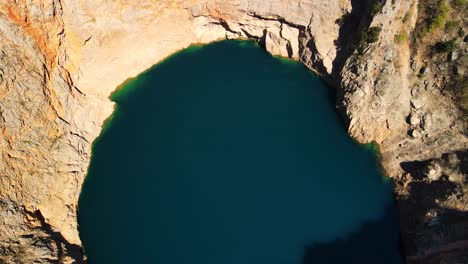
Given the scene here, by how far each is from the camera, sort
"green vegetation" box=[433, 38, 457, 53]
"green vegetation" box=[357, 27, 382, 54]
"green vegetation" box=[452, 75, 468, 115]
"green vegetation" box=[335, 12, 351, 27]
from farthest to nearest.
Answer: "green vegetation" box=[335, 12, 351, 27], "green vegetation" box=[357, 27, 382, 54], "green vegetation" box=[433, 38, 457, 53], "green vegetation" box=[452, 75, 468, 115]

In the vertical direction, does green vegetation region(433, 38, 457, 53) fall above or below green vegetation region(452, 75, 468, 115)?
above

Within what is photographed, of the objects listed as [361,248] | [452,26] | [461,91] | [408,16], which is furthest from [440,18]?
[361,248]

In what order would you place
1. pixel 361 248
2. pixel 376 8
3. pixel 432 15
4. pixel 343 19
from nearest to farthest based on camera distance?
pixel 361 248 → pixel 376 8 → pixel 432 15 → pixel 343 19

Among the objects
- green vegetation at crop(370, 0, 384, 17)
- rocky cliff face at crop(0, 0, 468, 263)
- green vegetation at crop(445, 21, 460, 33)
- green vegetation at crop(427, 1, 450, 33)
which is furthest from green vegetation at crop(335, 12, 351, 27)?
green vegetation at crop(445, 21, 460, 33)

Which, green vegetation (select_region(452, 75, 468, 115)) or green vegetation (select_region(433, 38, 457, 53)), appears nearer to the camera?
green vegetation (select_region(452, 75, 468, 115))

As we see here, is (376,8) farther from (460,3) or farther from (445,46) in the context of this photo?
(460,3)

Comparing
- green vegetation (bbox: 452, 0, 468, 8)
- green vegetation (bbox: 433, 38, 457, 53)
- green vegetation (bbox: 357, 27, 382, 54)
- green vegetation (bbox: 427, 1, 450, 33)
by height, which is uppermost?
green vegetation (bbox: 452, 0, 468, 8)

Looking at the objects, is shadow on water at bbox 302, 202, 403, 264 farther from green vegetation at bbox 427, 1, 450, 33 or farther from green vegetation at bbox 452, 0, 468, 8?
green vegetation at bbox 452, 0, 468, 8

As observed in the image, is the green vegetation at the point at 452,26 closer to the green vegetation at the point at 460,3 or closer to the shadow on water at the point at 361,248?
the green vegetation at the point at 460,3

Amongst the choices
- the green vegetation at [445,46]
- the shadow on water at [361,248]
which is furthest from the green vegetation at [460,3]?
the shadow on water at [361,248]
